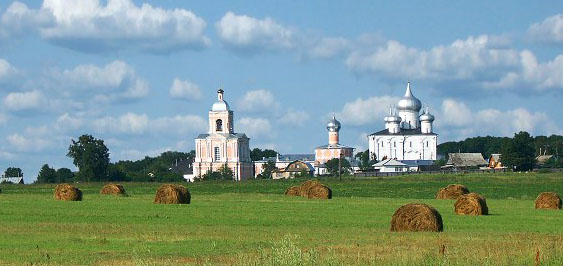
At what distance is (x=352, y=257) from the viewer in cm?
2491

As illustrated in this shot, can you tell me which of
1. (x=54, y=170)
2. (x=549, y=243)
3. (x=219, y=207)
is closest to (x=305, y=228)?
(x=549, y=243)

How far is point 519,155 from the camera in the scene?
190750 millimetres

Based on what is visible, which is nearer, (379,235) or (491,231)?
(379,235)

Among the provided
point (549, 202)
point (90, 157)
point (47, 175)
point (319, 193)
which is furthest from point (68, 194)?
point (47, 175)

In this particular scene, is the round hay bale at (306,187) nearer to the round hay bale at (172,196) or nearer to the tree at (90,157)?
the round hay bale at (172,196)

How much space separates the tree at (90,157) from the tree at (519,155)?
6211cm

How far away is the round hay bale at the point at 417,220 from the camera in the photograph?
112 feet

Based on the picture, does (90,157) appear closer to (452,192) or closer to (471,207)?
(452,192)

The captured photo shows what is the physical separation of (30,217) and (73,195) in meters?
19.7

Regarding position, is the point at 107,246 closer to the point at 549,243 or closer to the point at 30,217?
the point at 549,243

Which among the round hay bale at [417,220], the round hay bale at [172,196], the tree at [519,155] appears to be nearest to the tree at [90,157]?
the tree at [519,155]

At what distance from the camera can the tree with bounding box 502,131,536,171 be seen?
190000 mm

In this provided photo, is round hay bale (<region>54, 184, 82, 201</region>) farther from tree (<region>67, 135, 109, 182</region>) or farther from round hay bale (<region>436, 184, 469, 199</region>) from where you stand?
tree (<region>67, 135, 109, 182</region>)

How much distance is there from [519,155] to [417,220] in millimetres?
160038
